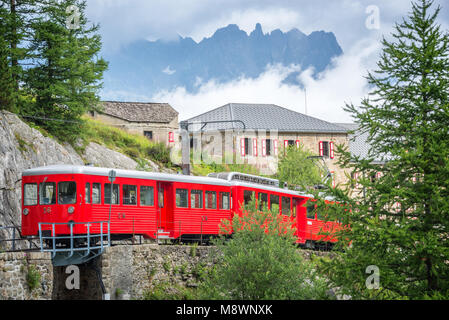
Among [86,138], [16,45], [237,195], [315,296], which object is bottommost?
[315,296]

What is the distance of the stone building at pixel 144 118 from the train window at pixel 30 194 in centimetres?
3362

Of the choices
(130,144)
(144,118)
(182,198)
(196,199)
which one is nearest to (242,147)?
(144,118)

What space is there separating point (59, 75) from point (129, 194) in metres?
13.8

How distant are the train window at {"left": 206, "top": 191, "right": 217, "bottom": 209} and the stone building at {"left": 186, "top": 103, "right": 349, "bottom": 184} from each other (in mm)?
30046

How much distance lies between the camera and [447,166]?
1376cm

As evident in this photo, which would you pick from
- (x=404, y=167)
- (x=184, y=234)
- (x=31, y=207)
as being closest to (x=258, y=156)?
(x=184, y=234)

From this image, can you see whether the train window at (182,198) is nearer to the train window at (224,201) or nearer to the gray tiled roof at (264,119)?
the train window at (224,201)

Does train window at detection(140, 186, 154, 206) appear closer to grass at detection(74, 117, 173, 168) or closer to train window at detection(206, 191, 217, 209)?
train window at detection(206, 191, 217, 209)

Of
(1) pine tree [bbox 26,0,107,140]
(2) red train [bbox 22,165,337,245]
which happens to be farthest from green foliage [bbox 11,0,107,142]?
(2) red train [bbox 22,165,337,245]

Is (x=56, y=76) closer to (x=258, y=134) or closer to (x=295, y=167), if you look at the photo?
(x=295, y=167)

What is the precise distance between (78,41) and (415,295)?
89.7ft

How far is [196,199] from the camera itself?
2466 centimetres

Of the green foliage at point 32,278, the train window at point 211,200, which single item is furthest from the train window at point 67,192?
the train window at point 211,200
